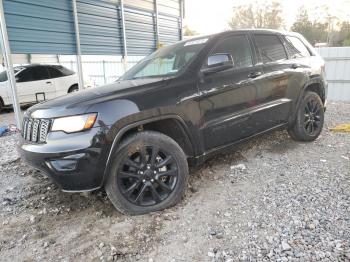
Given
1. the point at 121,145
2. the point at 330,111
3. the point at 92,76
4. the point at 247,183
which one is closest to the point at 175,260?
the point at 121,145

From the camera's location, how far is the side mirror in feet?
10.4

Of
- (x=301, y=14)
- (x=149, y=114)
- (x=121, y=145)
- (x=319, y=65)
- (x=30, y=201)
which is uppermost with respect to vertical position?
(x=301, y=14)

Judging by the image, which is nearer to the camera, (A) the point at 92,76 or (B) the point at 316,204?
(B) the point at 316,204

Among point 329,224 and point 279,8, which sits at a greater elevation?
point 279,8

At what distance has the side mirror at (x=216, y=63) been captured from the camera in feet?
10.4

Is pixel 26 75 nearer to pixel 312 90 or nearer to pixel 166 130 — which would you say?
pixel 166 130

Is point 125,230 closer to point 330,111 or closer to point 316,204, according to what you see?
point 316,204

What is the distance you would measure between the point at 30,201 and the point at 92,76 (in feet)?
38.2

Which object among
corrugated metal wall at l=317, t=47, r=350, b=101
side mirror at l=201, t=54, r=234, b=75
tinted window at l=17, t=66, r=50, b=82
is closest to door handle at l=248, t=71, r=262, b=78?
side mirror at l=201, t=54, r=234, b=75

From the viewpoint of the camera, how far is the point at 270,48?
4.13 metres

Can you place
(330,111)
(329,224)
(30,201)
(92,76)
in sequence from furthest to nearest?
(92,76), (330,111), (30,201), (329,224)

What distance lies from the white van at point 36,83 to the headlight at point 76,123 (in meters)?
8.05

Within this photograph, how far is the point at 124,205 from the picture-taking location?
108 inches

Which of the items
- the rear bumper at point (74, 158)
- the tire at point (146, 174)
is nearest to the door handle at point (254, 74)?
the tire at point (146, 174)
